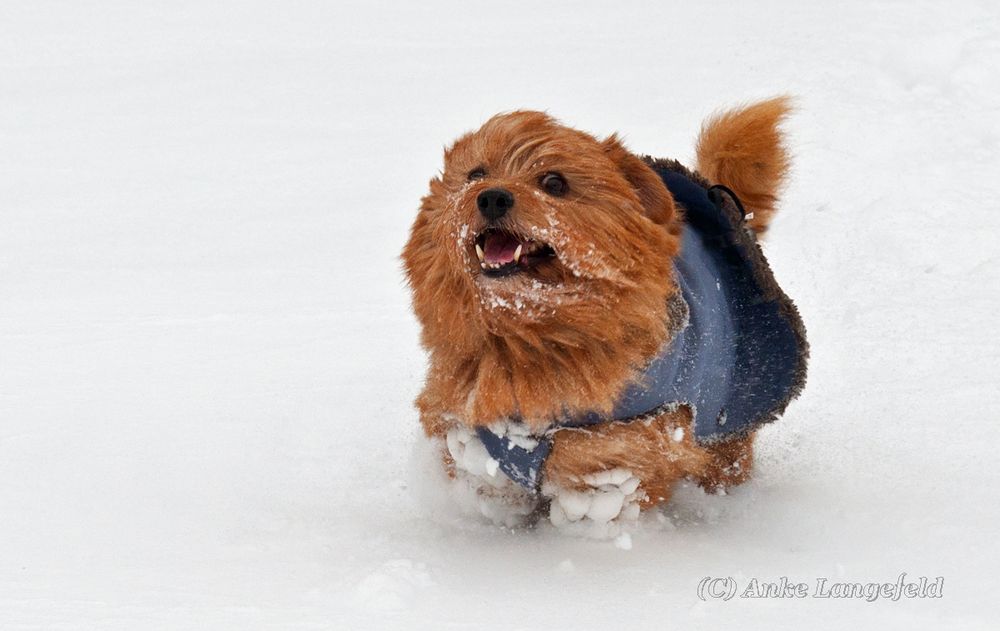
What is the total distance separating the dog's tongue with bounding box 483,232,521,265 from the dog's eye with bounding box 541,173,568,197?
24 cm

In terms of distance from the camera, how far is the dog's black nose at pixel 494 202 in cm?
293

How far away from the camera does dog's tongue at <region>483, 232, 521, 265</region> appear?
302 centimetres

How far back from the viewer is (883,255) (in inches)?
231

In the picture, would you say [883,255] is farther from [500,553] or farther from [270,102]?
[270,102]

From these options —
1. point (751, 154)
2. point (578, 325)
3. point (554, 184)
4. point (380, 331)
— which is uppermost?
point (380, 331)

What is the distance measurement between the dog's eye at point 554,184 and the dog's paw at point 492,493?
775 mm

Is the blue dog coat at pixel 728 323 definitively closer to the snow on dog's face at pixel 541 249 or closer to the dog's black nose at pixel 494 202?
the snow on dog's face at pixel 541 249

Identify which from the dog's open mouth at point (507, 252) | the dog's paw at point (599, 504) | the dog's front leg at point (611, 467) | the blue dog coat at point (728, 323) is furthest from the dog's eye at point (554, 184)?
the dog's paw at point (599, 504)

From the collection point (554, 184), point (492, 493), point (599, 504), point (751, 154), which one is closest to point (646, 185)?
point (554, 184)

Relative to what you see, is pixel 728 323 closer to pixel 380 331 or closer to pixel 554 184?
pixel 554 184

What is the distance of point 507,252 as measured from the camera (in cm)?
305

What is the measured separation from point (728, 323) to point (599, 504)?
73cm

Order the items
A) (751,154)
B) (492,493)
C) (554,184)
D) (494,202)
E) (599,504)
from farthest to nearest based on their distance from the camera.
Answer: (751,154) < (492,493) < (599,504) < (554,184) < (494,202)

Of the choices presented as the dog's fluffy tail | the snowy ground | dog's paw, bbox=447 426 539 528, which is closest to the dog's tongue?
dog's paw, bbox=447 426 539 528
